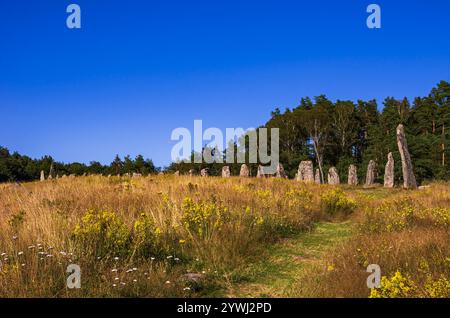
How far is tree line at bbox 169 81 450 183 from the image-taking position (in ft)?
170

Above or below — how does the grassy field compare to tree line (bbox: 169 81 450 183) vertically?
below

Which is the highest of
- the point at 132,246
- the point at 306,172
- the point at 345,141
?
the point at 345,141

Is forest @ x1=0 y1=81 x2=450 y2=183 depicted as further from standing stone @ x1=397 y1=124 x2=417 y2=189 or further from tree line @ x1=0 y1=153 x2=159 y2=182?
standing stone @ x1=397 y1=124 x2=417 y2=189

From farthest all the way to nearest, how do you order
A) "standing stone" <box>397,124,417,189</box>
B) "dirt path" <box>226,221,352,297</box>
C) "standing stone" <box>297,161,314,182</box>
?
"standing stone" <box>397,124,417,189</box>, "standing stone" <box>297,161,314,182</box>, "dirt path" <box>226,221,352,297</box>

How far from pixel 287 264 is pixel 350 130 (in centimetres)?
5886

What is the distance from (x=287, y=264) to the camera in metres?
7.11

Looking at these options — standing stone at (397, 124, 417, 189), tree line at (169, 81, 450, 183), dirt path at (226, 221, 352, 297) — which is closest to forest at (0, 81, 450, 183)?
tree line at (169, 81, 450, 183)

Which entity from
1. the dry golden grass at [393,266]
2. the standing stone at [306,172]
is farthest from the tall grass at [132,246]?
the standing stone at [306,172]

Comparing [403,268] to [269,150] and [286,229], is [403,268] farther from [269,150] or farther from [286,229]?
[269,150]

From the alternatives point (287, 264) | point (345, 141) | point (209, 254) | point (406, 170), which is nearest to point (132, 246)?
point (209, 254)

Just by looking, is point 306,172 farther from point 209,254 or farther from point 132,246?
point 132,246

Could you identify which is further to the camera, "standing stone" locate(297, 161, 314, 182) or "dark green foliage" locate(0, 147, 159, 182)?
"dark green foliage" locate(0, 147, 159, 182)

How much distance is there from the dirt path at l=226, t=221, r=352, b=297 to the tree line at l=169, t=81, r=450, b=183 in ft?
134

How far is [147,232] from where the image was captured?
713cm
